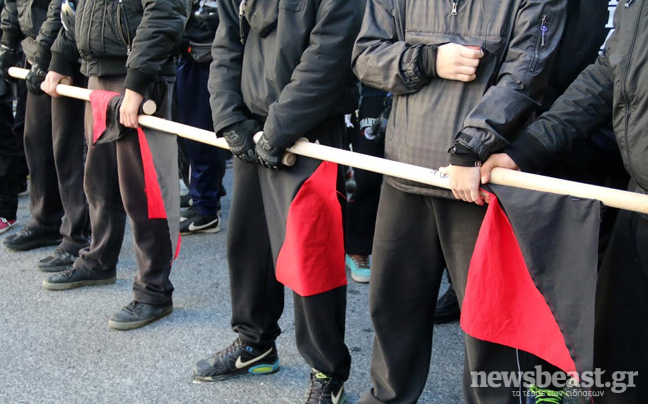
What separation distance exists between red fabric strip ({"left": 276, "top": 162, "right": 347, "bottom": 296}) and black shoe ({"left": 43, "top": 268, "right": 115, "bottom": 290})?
1.92 metres

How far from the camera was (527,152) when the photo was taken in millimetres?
2252

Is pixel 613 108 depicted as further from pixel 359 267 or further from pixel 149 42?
pixel 359 267

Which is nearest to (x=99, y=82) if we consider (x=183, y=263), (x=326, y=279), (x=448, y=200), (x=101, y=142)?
(x=101, y=142)

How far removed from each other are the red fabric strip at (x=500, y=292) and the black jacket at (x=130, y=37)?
84.0 inches

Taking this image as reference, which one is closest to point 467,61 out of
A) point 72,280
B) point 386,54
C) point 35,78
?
point 386,54

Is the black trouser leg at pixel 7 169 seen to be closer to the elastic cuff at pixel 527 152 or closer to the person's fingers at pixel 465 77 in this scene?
the person's fingers at pixel 465 77

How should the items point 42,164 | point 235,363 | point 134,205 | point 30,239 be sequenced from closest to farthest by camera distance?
point 235,363, point 134,205, point 42,164, point 30,239

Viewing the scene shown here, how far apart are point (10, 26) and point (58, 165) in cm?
131

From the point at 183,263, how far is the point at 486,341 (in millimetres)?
2908

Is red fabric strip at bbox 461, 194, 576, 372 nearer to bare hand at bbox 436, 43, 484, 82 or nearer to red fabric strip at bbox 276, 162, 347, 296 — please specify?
bare hand at bbox 436, 43, 484, 82

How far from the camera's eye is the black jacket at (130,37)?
3594 millimetres

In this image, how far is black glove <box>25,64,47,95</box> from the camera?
4.55 meters

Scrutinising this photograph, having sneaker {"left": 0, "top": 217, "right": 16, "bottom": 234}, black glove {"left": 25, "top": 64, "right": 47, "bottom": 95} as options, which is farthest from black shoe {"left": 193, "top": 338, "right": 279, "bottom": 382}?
sneaker {"left": 0, "top": 217, "right": 16, "bottom": 234}

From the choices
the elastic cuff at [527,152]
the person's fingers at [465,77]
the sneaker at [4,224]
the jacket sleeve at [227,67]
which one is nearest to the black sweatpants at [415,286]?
the elastic cuff at [527,152]
